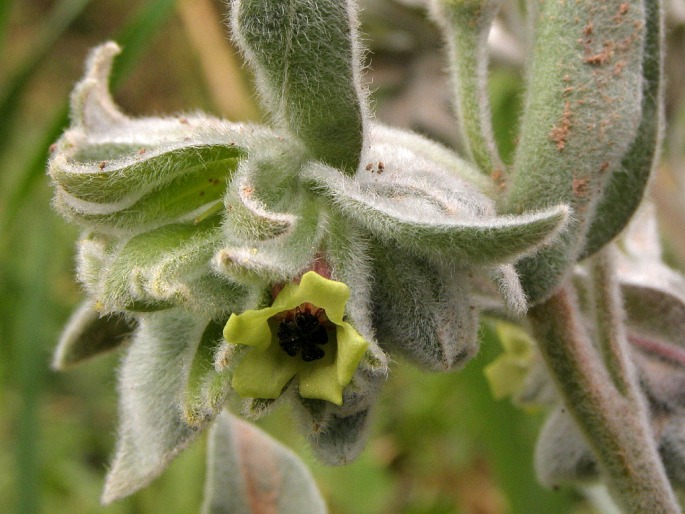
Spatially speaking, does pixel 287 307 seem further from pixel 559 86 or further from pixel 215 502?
pixel 215 502

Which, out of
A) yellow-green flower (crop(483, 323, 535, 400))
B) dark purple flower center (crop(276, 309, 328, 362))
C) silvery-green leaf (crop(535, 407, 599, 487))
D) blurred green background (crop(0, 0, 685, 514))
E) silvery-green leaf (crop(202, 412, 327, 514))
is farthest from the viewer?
blurred green background (crop(0, 0, 685, 514))

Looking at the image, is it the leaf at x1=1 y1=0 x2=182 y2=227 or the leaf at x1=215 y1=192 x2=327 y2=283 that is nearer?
the leaf at x1=215 y1=192 x2=327 y2=283

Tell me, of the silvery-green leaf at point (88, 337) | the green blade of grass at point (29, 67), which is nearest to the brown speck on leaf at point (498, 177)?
the silvery-green leaf at point (88, 337)

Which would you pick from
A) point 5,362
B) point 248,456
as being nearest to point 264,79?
point 248,456

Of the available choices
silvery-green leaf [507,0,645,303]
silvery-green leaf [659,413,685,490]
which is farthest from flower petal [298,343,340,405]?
silvery-green leaf [659,413,685,490]

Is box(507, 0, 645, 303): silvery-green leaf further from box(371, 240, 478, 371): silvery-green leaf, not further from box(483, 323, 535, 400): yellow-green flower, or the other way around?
box(483, 323, 535, 400): yellow-green flower

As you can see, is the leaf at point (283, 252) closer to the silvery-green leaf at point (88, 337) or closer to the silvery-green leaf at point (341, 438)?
the silvery-green leaf at point (341, 438)

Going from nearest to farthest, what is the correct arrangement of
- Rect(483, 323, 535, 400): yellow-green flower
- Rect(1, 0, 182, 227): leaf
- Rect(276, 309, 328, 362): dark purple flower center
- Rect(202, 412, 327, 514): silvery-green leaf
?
Rect(276, 309, 328, 362): dark purple flower center, Rect(202, 412, 327, 514): silvery-green leaf, Rect(483, 323, 535, 400): yellow-green flower, Rect(1, 0, 182, 227): leaf
